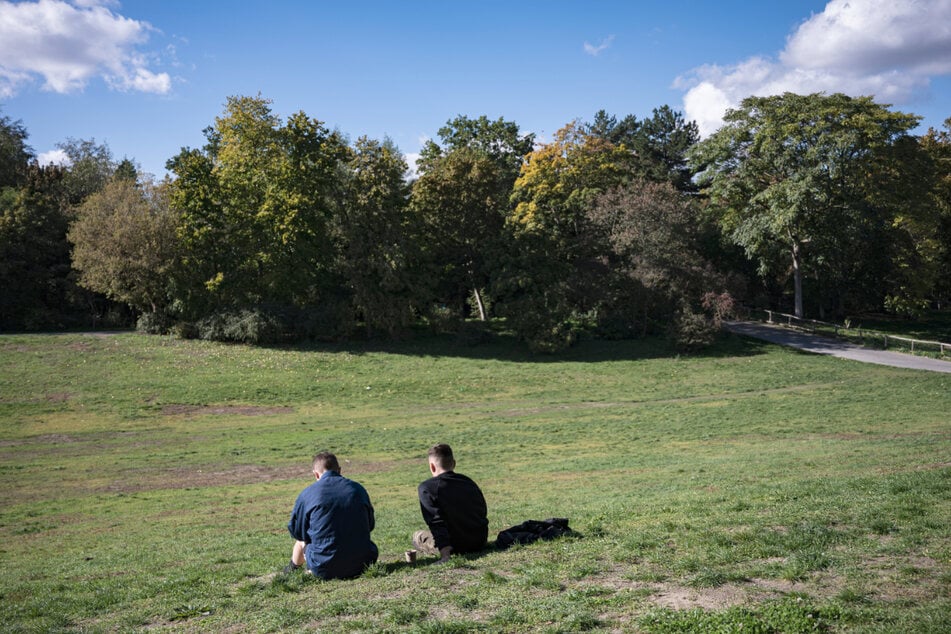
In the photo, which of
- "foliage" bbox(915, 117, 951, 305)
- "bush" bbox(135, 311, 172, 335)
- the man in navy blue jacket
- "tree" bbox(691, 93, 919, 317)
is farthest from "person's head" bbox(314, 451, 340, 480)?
"foliage" bbox(915, 117, 951, 305)

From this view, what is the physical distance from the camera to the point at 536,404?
3131 cm

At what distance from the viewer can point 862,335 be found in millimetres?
46594

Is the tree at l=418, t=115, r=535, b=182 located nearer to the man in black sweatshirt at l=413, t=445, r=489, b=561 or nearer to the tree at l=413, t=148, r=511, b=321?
the tree at l=413, t=148, r=511, b=321

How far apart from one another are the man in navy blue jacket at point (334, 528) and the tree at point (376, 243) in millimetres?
36838

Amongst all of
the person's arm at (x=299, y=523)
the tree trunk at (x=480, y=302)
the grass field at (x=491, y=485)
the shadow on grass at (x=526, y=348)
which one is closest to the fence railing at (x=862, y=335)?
the shadow on grass at (x=526, y=348)

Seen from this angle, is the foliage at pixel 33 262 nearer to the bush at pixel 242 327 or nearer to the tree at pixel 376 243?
the bush at pixel 242 327

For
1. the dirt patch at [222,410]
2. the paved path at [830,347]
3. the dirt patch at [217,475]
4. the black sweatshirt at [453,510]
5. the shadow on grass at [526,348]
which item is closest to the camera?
the black sweatshirt at [453,510]

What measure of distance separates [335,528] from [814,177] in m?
48.6

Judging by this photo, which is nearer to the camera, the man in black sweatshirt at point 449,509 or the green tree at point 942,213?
the man in black sweatshirt at point 449,509

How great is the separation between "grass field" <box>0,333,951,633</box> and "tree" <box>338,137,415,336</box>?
15.1 feet

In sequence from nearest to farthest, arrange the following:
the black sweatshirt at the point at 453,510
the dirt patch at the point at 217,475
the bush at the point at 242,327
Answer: the black sweatshirt at the point at 453,510
the dirt patch at the point at 217,475
the bush at the point at 242,327

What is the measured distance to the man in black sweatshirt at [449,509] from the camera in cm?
833

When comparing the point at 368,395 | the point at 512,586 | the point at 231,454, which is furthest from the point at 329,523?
the point at 368,395

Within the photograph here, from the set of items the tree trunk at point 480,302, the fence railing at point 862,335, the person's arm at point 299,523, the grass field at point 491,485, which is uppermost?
the tree trunk at point 480,302
